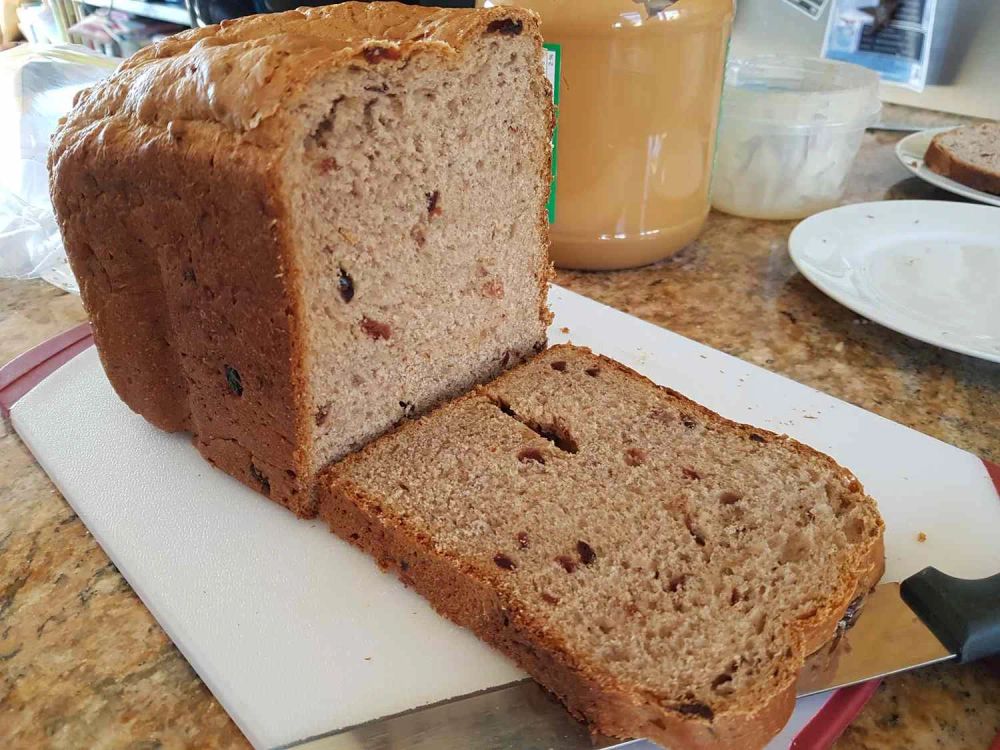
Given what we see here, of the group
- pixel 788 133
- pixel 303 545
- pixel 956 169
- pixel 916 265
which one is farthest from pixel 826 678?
pixel 956 169

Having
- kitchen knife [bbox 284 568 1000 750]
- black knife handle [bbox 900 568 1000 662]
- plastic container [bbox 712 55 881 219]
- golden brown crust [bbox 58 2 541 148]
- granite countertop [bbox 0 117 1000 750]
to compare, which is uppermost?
golden brown crust [bbox 58 2 541 148]

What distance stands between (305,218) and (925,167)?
241cm

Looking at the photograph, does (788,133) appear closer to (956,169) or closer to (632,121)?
(632,121)

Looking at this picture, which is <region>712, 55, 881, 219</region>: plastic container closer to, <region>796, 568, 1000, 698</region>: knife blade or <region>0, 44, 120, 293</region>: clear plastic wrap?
<region>796, 568, 1000, 698</region>: knife blade

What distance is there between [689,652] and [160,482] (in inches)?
38.7

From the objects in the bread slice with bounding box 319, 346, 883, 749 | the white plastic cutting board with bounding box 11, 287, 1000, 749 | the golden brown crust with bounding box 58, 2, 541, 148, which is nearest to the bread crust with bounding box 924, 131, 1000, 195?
the white plastic cutting board with bounding box 11, 287, 1000, 749

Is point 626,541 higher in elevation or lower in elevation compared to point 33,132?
lower

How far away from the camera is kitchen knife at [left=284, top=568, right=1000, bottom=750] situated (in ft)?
3.02

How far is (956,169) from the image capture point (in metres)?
2.51

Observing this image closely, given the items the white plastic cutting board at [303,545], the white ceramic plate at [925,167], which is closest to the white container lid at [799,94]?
the white ceramic plate at [925,167]

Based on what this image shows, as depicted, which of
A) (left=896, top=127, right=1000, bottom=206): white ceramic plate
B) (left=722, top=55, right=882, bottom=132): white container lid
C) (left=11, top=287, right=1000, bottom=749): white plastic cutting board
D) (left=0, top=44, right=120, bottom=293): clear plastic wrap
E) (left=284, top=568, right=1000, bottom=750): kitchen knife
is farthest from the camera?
(left=896, top=127, right=1000, bottom=206): white ceramic plate

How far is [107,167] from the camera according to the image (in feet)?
4.07

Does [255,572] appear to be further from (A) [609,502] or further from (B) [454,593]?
(A) [609,502]

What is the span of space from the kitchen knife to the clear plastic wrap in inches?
74.2
